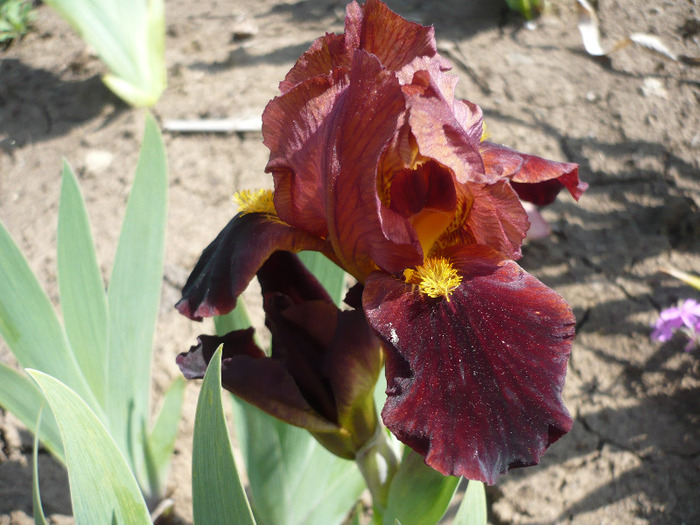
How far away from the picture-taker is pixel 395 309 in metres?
0.79

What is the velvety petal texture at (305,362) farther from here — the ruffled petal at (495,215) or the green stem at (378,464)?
the ruffled petal at (495,215)

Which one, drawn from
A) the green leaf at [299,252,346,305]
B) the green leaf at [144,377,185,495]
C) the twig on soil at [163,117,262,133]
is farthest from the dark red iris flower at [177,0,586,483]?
the twig on soil at [163,117,262,133]

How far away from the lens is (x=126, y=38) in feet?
8.02

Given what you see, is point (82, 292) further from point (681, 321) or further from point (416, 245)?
point (681, 321)

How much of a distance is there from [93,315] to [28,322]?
0.12 m

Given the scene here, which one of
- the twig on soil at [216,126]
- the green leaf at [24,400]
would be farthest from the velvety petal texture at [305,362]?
the twig on soil at [216,126]

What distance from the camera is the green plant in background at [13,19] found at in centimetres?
318

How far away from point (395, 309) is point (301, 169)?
234 millimetres

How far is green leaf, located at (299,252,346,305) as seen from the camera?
4.26ft

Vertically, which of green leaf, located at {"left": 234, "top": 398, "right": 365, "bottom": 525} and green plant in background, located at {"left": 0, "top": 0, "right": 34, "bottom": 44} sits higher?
green plant in background, located at {"left": 0, "top": 0, "right": 34, "bottom": 44}

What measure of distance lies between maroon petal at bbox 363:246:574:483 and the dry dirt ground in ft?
3.35

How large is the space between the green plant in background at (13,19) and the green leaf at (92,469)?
309 cm

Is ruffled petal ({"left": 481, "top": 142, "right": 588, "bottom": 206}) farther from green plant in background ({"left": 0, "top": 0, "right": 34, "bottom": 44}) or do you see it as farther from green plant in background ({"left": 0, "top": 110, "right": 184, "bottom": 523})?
green plant in background ({"left": 0, "top": 0, "right": 34, "bottom": 44})

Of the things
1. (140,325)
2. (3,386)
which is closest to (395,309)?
(140,325)
